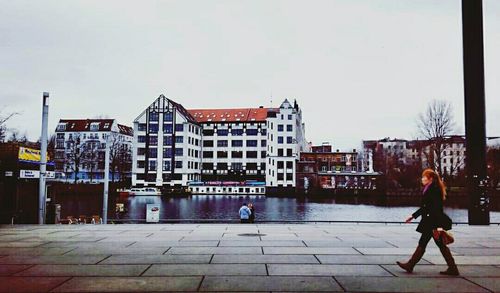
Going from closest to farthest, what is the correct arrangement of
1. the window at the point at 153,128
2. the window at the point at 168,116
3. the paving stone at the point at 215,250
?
the paving stone at the point at 215,250 < the window at the point at 168,116 < the window at the point at 153,128

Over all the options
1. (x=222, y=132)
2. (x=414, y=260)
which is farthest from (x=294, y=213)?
(x=222, y=132)

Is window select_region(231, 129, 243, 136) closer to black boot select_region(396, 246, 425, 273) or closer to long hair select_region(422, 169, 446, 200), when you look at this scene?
black boot select_region(396, 246, 425, 273)

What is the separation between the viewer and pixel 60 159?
380ft

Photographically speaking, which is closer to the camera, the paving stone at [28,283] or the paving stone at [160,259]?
the paving stone at [28,283]

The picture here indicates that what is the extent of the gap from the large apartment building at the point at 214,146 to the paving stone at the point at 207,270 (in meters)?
90.4

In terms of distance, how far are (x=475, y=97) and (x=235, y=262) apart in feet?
40.0

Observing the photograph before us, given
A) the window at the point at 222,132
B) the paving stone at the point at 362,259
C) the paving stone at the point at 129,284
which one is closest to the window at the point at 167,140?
the window at the point at 222,132

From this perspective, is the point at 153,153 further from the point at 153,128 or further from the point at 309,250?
the point at 309,250

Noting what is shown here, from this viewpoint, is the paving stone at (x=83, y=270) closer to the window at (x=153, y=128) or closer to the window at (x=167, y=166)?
the window at (x=167, y=166)

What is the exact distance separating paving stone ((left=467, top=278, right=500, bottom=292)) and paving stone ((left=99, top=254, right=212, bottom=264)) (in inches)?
194

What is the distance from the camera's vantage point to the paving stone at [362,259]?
8.92 meters

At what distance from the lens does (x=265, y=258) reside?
9.36 meters

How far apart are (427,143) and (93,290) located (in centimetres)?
6726

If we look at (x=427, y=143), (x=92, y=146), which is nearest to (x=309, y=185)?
(x=427, y=143)
